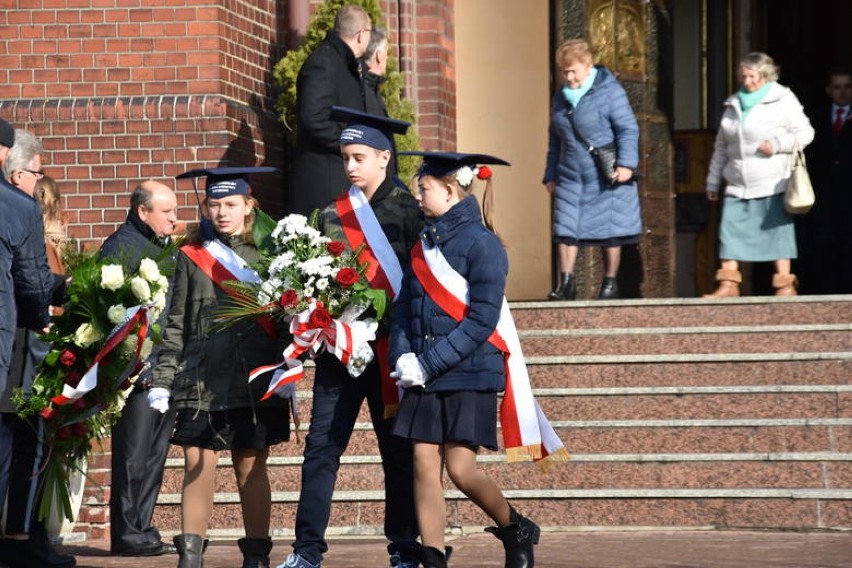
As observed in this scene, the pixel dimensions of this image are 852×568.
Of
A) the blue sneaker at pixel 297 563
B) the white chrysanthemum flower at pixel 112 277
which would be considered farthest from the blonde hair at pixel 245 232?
the blue sneaker at pixel 297 563

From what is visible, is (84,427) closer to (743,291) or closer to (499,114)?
(499,114)

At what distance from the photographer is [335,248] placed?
747cm

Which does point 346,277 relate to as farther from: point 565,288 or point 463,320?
point 565,288

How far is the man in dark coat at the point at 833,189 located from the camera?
13.3m

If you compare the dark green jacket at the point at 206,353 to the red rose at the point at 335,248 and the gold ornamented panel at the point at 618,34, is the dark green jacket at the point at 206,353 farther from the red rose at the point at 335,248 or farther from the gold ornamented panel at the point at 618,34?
the gold ornamented panel at the point at 618,34

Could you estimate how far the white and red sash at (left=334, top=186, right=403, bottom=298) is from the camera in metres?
7.65

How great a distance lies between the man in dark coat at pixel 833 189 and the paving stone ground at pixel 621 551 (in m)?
4.94

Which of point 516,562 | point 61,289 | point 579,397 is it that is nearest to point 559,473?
point 579,397

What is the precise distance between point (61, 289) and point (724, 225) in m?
5.84

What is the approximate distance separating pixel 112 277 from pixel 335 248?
35.6 inches

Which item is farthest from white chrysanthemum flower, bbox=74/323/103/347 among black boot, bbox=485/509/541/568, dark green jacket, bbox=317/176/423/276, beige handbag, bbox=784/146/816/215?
beige handbag, bbox=784/146/816/215

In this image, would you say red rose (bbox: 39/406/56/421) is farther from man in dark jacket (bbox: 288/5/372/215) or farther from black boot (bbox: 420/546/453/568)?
man in dark jacket (bbox: 288/5/372/215)

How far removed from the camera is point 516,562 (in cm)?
746

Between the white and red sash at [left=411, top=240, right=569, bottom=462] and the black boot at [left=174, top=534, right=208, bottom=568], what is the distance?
53.4 inches
